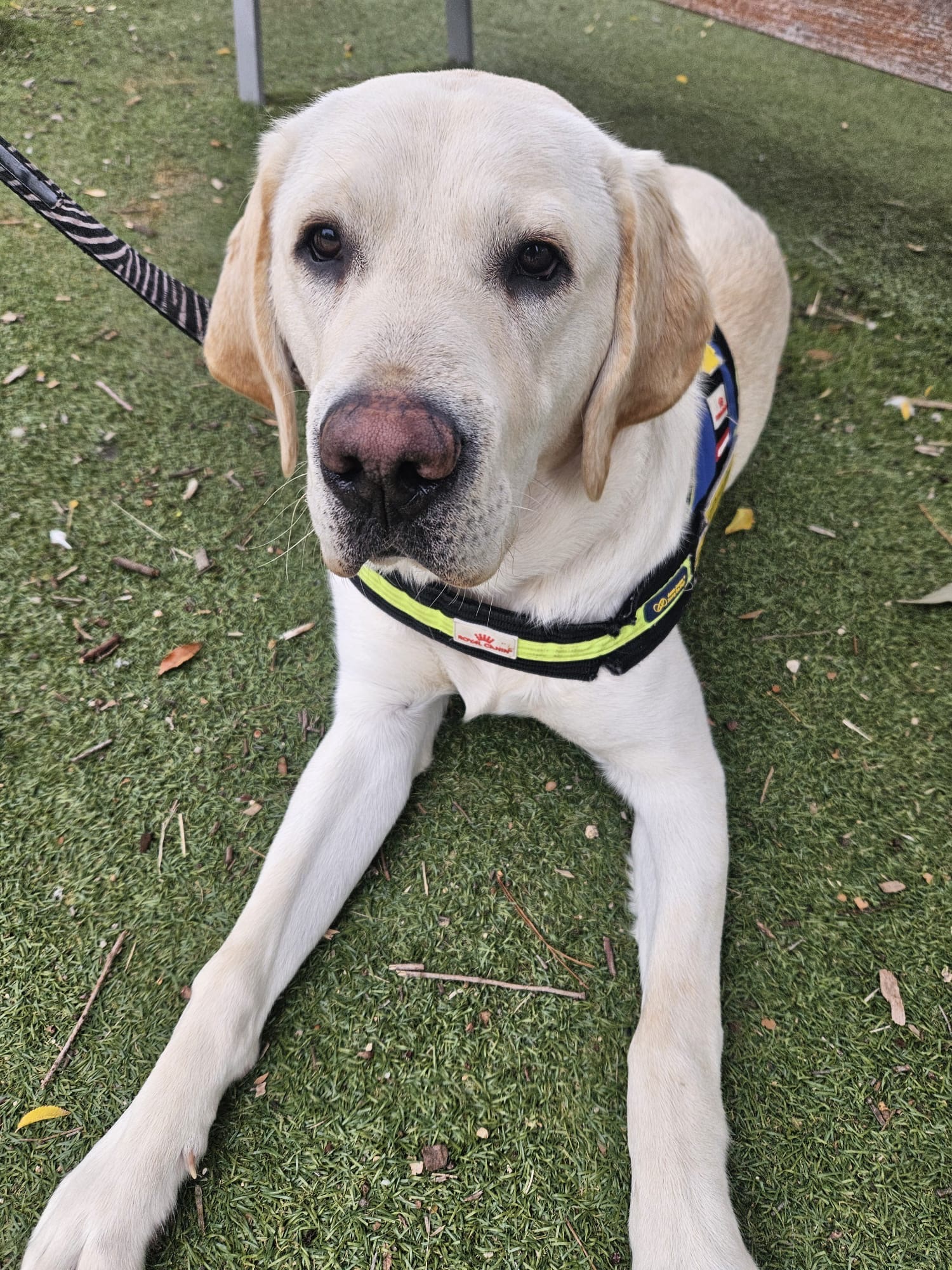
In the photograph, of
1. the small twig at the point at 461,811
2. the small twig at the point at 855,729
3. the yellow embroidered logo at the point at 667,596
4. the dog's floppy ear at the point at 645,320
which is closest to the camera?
the dog's floppy ear at the point at 645,320

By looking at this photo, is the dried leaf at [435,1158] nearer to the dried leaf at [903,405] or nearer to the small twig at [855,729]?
the small twig at [855,729]

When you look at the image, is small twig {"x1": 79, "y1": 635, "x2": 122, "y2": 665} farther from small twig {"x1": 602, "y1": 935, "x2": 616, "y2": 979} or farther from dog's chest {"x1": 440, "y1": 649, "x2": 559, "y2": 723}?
small twig {"x1": 602, "y1": 935, "x2": 616, "y2": 979}

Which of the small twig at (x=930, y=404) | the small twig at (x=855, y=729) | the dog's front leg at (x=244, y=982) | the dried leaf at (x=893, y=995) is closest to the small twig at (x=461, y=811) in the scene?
the dog's front leg at (x=244, y=982)

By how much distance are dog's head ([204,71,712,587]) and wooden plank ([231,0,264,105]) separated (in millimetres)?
3252

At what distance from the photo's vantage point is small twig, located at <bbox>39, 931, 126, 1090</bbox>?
1.75 meters

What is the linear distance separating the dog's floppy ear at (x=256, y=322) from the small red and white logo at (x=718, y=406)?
3.65 ft

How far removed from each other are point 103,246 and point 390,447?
1.34 metres

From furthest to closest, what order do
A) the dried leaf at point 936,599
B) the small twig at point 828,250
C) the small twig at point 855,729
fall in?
the small twig at point 828,250, the dried leaf at point 936,599, the small twig at point 855,729

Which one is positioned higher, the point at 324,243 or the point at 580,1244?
the point at 324,243

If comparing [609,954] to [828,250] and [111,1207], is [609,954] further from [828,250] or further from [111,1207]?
[828,250]

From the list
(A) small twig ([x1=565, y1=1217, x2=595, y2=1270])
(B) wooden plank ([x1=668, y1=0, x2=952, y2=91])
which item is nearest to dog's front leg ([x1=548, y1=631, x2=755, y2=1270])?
(A) small twig ([x1=565, y1=1217, x2=595, y2=1270])

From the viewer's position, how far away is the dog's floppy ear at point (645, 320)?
65.1 inches

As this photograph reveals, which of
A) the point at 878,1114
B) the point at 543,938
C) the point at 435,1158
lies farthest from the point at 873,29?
the point at 435,1158

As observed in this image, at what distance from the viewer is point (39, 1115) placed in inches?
66.7
